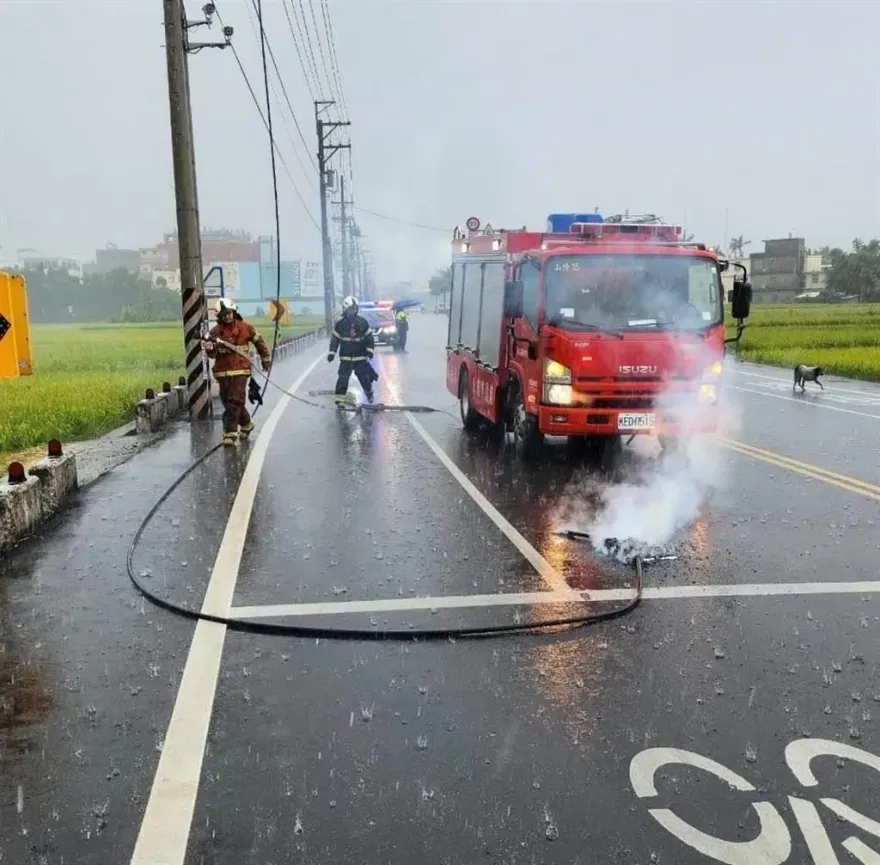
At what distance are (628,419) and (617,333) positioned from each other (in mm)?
896

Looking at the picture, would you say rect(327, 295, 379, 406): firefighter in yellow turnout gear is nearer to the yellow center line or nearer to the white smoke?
the white smoke

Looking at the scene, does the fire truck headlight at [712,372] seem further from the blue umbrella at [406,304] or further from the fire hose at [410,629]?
the blue umbrella at [406,304]

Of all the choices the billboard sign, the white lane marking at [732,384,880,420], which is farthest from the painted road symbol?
the billboard sign

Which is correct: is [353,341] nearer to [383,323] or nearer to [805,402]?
[805,402]

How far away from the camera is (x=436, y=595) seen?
5.52 meters

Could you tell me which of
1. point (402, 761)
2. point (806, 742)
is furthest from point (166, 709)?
point (806, 742)

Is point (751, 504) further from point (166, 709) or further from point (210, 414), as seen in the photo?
point (210, 414)

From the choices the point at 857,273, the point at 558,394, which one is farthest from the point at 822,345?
the point at 857,273

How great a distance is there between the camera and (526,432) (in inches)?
393

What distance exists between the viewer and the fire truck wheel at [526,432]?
9844mm

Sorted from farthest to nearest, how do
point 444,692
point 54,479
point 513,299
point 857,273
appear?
point 857,273
point 513,299
point 54,479
point 444,692

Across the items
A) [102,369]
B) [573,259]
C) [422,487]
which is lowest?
[102,369]

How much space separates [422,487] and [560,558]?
2824mm

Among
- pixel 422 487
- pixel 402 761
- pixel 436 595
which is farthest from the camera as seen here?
pixel 422 487
